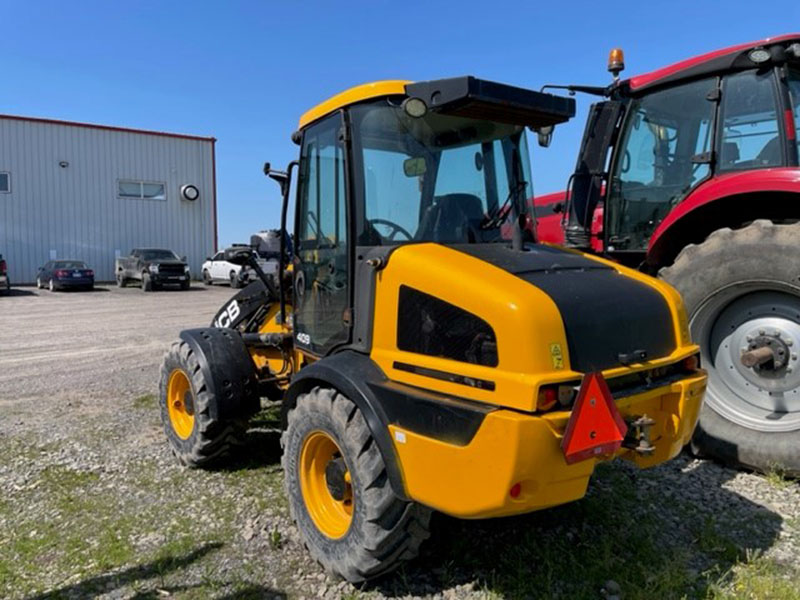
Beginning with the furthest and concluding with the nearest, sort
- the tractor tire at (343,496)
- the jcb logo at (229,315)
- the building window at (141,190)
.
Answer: the building window at (141,190)
the jcb logo at (229,315)
the tractor tire at (343,496)

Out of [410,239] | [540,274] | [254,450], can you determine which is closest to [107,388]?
[254,450]

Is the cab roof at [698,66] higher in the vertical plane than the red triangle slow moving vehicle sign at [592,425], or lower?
higher

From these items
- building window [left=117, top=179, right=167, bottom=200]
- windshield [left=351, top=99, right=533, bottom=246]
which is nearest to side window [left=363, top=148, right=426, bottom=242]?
windshield [left=351, top=99, right=533, bottom=246]

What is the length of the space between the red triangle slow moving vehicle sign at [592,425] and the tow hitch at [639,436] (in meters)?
0.22

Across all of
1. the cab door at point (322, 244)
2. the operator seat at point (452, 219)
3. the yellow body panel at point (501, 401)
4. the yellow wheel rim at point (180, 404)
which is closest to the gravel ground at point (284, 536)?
the yellow wheel rim at point (180, 404)

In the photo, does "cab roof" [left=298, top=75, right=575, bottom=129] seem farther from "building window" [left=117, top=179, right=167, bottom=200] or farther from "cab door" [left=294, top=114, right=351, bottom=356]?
"building window" [left=117, top=179, right=167, bottom=200]

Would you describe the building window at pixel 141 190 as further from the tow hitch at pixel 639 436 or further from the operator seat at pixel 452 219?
the tow hitch at pixel 639 436

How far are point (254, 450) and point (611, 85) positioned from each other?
454 cm

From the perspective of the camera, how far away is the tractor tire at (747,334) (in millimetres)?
4238

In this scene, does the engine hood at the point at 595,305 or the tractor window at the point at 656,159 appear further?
the tractor window at the point at 656,159

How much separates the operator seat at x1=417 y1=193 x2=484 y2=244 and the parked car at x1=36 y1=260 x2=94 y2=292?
80.1ft

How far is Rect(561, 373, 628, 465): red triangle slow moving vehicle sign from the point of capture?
248 centimetres

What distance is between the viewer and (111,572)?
333 centimetres

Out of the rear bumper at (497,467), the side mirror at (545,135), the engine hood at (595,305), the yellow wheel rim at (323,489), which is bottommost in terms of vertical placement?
the yellow wheel rim at (323,489)
